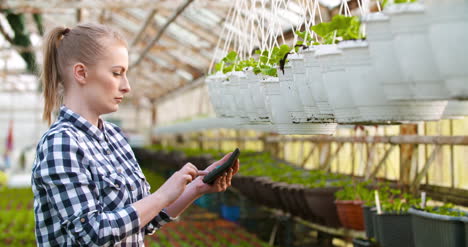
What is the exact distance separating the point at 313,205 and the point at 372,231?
906 mm

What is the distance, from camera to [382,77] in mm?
1089

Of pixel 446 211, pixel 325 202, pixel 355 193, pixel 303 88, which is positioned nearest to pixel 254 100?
pixel 303 88

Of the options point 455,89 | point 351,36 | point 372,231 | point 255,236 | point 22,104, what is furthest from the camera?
point 22,104

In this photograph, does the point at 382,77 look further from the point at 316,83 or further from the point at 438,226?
the point at 438,226

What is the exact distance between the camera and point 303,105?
4.93 ft

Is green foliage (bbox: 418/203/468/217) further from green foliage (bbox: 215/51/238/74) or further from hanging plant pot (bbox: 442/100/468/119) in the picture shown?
hanging plant pot (bbox: 442/100/468/119)

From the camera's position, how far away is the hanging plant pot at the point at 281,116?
1.60m

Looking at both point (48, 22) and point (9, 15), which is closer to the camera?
point (9, 15)

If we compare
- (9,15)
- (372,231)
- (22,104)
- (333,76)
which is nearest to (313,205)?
(372,231)

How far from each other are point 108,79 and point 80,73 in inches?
2.9

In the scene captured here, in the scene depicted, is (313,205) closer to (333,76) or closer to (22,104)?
(333,76)

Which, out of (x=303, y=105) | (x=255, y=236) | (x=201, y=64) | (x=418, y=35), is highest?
(x=201, y=64)

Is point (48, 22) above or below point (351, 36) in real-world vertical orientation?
above

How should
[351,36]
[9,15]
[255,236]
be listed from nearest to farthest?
[351,36]
[255,236]
[9,15]
